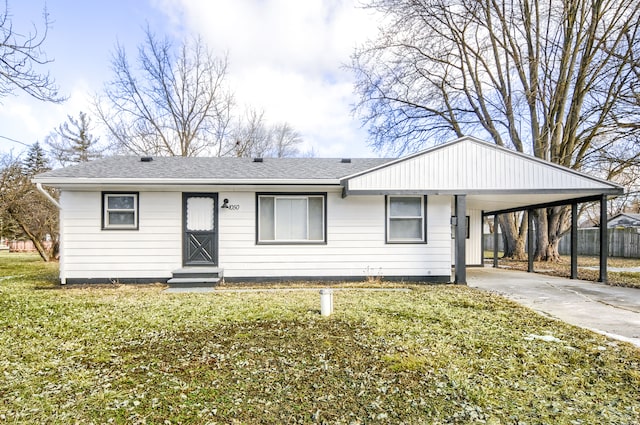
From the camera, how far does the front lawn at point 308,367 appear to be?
2.72 metres

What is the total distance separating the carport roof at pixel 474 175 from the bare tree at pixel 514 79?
5839 mm

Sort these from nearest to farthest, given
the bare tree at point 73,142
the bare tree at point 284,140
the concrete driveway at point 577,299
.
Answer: the concrete driveway at point 577,299 < the bare tree at point 73,142 < the bare tree at point 284,140

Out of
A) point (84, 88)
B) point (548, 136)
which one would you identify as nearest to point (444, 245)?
point (548, 136)

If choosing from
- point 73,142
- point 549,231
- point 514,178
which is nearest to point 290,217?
point 514,178

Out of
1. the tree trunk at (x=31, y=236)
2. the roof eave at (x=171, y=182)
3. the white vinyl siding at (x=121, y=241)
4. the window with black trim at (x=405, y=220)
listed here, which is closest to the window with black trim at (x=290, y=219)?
the roof eave at (x=171, y=182)

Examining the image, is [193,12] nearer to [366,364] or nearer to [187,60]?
[187,60]

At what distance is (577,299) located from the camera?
22.2ft

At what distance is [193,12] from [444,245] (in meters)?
13.0

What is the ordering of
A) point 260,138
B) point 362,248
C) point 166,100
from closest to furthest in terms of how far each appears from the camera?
point 362,248 < point 166,100 < point 260,138

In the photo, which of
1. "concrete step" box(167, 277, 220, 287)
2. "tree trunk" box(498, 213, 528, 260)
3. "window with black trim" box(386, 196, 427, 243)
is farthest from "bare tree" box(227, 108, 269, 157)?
"tree trunk" box(498, 213, 528, 260)

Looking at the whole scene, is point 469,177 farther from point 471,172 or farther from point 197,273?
point 197,273

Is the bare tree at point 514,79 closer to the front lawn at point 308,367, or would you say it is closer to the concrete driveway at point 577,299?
the concrete driveway at point 577,299

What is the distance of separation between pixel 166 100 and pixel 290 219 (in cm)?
1526

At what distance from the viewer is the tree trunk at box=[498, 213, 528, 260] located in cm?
1673
